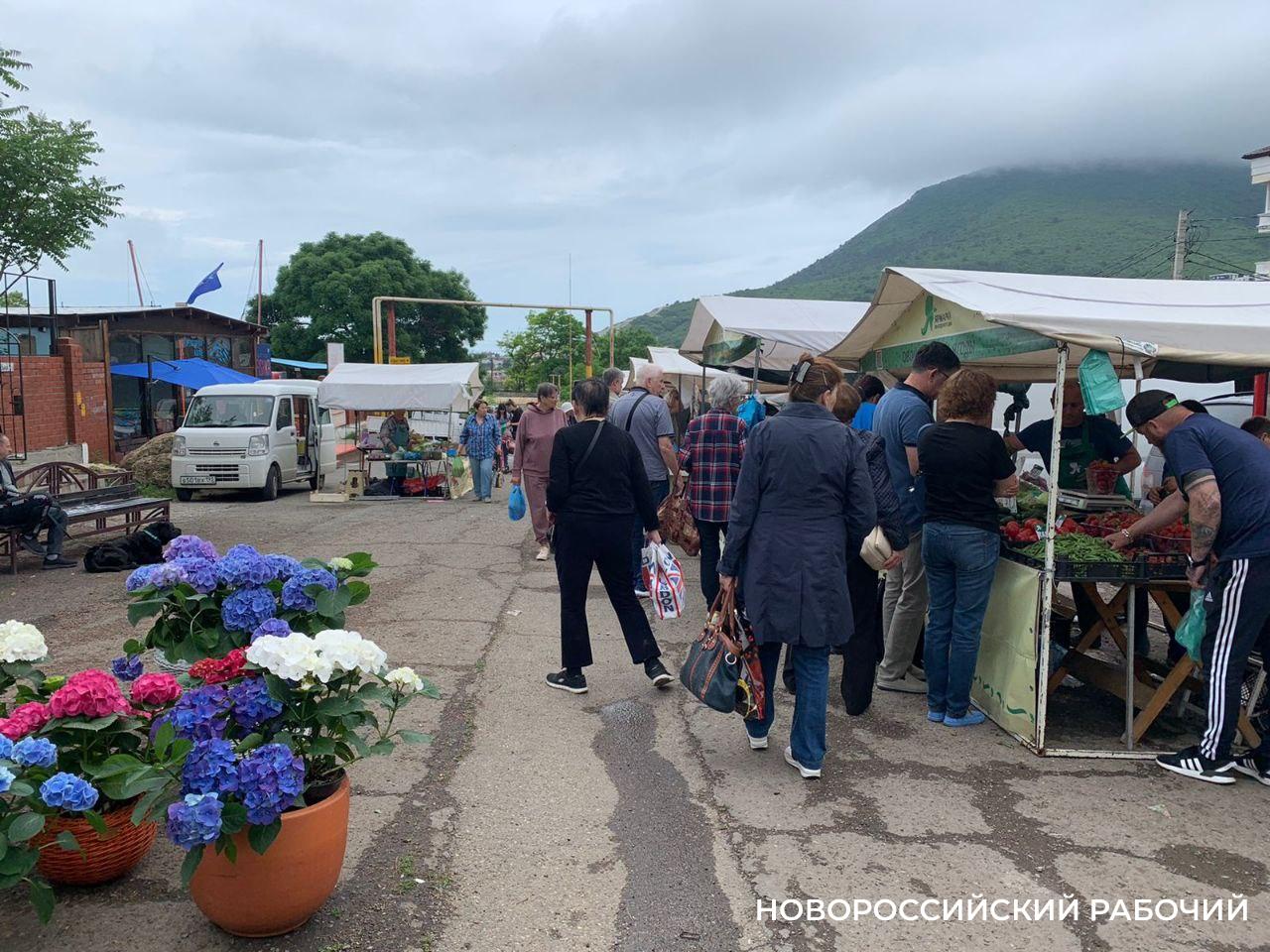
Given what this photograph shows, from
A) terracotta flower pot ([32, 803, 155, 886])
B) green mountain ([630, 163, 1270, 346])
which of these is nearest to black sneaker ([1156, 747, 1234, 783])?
terracotta flower pot ([32, 803, 155, 886])

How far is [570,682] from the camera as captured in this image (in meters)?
5.47

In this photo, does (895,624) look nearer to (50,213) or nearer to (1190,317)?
(1190,317)

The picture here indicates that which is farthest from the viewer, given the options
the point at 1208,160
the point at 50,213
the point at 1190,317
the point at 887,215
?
the point at 1208,160

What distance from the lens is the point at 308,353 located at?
145 ft

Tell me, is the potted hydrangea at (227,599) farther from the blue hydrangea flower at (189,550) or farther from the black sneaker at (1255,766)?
the black sneaker at (1255,766)

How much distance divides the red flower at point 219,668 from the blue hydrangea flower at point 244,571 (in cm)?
31

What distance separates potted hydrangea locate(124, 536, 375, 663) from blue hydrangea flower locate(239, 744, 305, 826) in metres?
0.54

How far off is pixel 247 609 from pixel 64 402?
19754 mm

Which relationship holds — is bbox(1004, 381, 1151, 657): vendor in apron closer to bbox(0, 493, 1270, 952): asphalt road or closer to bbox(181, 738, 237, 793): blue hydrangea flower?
bbox(0, 493, 1270, 952): asphalt road

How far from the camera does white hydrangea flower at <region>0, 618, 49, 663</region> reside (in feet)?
10.2

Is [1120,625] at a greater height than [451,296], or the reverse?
[451,296]

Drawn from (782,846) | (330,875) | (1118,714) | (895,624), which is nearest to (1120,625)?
(1118,714)

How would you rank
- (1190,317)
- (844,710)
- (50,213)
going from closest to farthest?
(1190,317) < (844,710) < (50,213)

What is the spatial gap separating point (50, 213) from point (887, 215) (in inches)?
4114
